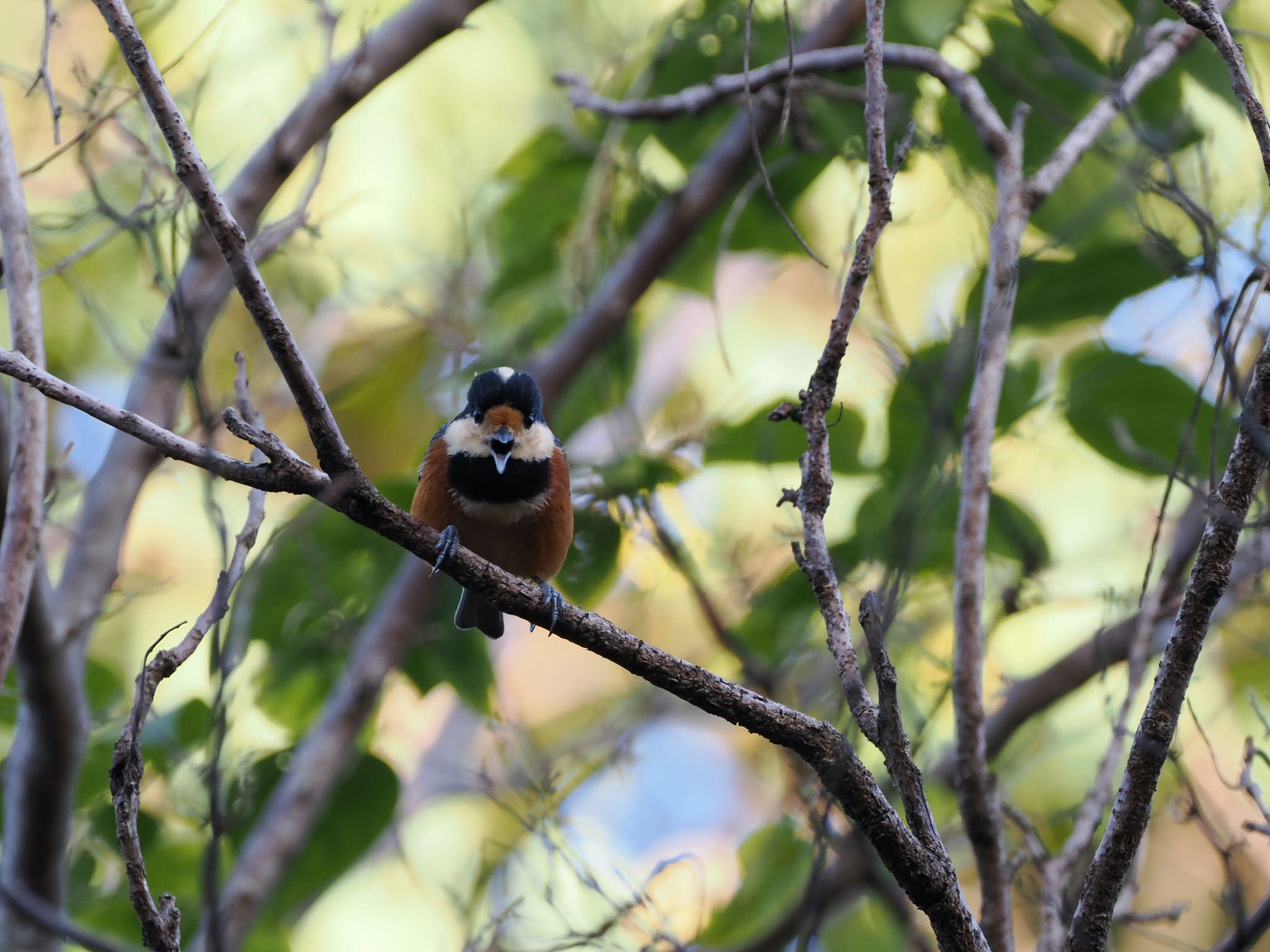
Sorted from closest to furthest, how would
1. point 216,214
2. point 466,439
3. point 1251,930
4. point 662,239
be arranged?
point 216,214 < point 1251,930 < point 466,439 < point 662,239

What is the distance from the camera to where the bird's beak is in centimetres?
355

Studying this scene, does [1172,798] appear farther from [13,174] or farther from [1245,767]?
[13,174]

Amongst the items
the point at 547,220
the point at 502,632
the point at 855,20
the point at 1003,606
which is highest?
the point at 855,20

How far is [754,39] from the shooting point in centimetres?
423

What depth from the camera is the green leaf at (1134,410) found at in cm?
356

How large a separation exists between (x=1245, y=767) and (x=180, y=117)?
2390mm

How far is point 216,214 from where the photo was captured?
182 centimetres

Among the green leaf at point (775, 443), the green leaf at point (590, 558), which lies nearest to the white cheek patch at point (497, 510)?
the green leaf at point (590, 558)

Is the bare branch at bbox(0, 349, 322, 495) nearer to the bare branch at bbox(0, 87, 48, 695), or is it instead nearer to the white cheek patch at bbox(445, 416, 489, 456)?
the bare branch at bbox(0, 87, 48, 695)

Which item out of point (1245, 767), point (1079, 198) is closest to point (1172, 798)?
point (1245, 767)

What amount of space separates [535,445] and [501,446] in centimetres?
31

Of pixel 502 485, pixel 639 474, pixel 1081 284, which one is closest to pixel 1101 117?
pixel 1081 284

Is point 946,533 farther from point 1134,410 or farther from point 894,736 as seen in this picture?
point 894,736

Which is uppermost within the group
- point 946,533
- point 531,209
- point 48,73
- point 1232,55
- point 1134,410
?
point 531,209
